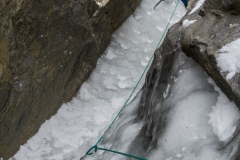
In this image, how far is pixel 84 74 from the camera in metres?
4.54

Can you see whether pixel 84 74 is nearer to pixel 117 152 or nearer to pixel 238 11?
pixel 117 152

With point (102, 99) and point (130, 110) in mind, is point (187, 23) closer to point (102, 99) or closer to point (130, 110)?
point (130, 110)

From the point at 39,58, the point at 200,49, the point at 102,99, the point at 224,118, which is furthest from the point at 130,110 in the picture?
the point at 224,118

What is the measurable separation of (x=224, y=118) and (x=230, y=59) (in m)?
0.38

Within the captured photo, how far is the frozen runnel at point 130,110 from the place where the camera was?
7.98ft

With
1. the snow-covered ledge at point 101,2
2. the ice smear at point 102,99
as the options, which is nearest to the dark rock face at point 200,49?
the ice smear at point 102,99

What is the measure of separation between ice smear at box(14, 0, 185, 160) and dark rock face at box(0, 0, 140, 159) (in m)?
0.12

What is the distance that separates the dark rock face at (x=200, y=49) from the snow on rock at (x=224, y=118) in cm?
5

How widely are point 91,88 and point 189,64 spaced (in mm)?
1933

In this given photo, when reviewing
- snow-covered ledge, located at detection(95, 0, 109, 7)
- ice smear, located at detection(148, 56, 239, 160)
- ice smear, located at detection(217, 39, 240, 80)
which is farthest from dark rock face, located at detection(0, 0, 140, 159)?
ice smear, located at detection(217, 39, 240, 80)

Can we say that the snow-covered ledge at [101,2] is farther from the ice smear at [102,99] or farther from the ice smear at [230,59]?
the ice smear at [230,59]

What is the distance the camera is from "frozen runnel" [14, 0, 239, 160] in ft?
7.98

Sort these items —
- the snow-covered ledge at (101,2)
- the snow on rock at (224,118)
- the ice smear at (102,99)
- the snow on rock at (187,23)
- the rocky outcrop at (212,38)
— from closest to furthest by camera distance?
1. the snow on rock at (224,118)
2. the rocky outcrop at (212,38)
3. the snow on rock at (187,23)
4. the ice smear at (102,99)
5. the snow-covered ledge at (101,2)

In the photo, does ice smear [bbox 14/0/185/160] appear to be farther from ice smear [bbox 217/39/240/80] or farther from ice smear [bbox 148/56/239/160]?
ice smear [bbox 217/39/240/80]
